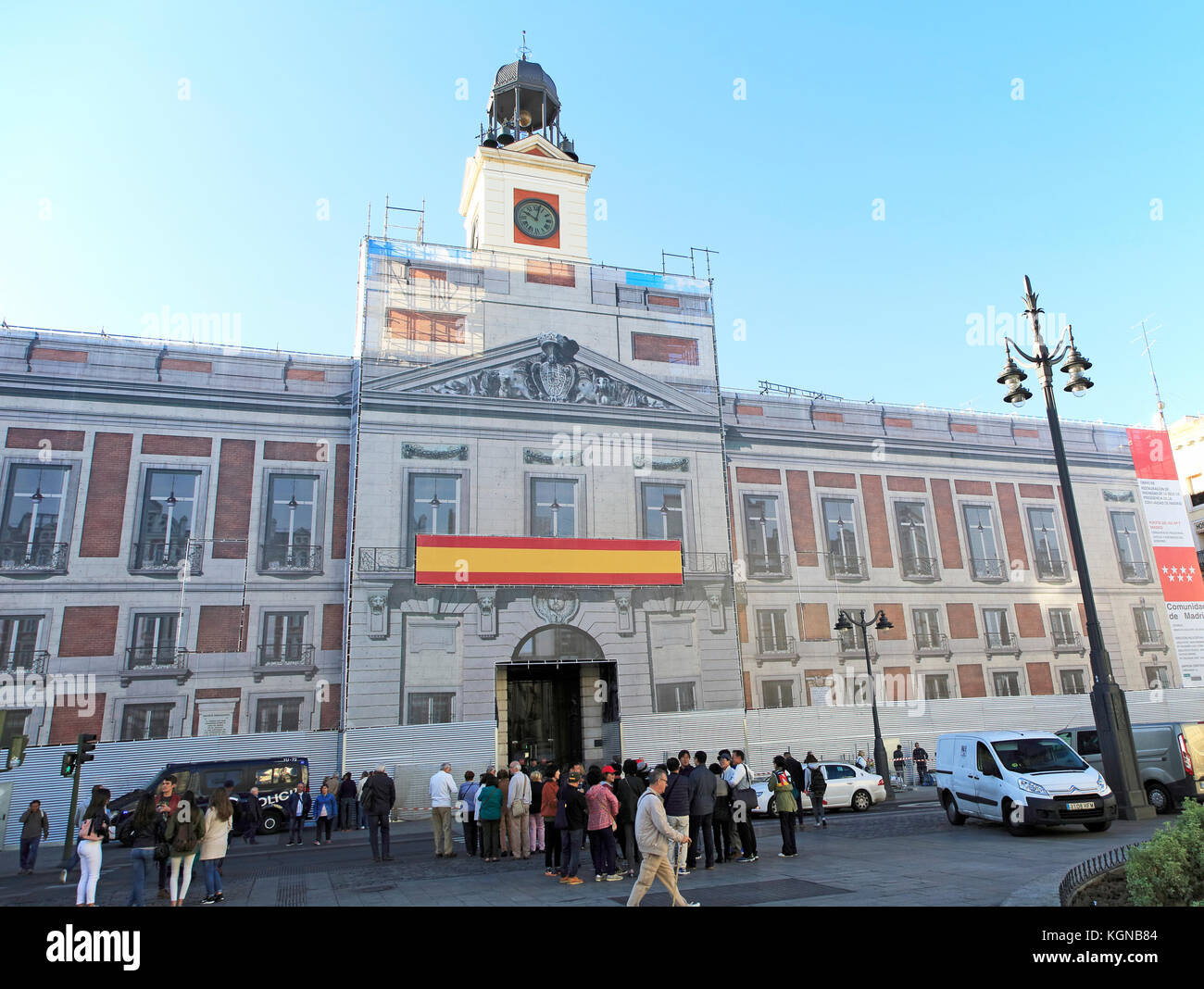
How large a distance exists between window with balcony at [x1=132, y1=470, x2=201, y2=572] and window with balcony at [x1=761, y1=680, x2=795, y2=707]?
66.9 ft

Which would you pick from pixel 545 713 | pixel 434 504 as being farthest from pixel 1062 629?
pixel 434 504

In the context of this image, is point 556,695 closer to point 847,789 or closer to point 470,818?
point 847,789

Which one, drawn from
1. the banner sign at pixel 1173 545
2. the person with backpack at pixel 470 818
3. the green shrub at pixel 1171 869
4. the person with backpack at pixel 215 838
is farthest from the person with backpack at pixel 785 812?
the banner sign at pixel 1173 545

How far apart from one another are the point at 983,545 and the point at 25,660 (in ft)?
117

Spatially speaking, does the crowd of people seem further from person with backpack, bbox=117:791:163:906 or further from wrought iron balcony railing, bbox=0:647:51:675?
wrought iron balcony railing, bbox=0:647:51:675

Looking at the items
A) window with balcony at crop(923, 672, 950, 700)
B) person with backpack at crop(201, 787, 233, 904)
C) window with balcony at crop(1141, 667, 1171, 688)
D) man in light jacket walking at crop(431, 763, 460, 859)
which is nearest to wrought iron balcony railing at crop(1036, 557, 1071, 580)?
window with balcony at crop(1141, 667, 1171, 688)

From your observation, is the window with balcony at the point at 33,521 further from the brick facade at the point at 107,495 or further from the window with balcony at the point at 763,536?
the window with balcony at the point at 763,536

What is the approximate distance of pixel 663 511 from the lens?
3130 centimetres

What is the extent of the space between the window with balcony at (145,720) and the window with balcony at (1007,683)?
30.7 metres

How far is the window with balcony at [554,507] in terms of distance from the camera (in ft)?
97.5
